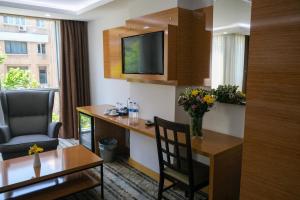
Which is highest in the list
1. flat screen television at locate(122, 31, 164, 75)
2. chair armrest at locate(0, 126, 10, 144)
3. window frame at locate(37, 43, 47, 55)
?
window frame at locate(37, 43, 47, 55)

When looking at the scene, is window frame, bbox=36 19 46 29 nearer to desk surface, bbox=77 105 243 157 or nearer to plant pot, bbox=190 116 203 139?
desk surface, bbox=77 105 243 157

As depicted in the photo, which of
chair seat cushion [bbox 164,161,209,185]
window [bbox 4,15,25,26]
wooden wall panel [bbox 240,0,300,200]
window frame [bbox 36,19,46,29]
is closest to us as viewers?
wooden wall panel [bbox 240,0,300,200]

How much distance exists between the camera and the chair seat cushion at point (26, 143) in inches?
120

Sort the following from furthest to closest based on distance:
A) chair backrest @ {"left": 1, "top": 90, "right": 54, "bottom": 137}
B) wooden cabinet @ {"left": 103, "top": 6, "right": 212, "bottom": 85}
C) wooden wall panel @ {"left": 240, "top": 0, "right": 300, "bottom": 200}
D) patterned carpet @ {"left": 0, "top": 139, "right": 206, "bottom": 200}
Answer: chair backrest @ {"left": 1, "top": 90, "right": 54, "bottom": 137} < patterned carpet @ {"left": 0, "top": 139, "right": 206, "bottom": 200} < wooden cabinet @ {"left": 103, "top": 6, "right": 212, "bottom": 85} < wooden wall panel @ {"left": 240, "top": 0, "right": 300, "bottom": 200}

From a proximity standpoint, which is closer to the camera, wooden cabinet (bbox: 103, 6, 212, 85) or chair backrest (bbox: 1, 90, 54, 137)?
wooden cabinet (bbox: 103, 6, 212, 85)

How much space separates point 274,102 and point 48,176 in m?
2.03

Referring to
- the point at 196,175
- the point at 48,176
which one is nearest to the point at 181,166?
the point at 196,175

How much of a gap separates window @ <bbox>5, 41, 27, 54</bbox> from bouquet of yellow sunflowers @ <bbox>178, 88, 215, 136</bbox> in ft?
11.6

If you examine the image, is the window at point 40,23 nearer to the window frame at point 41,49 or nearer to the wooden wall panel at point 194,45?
the window frame at point 41,49

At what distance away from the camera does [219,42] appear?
7.84 ft

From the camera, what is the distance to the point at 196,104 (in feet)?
7.30

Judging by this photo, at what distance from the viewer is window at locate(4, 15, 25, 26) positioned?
13.5 ft

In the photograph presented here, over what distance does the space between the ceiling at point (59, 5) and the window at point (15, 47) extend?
0.93m

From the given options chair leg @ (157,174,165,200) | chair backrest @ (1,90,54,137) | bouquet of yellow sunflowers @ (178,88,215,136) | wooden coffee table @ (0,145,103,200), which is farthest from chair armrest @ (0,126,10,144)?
bouquet of yellow sunflowers @ (178,88,215,136)
